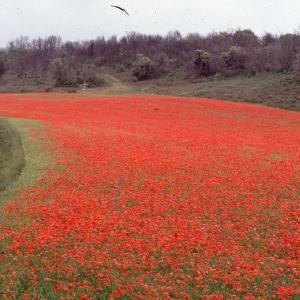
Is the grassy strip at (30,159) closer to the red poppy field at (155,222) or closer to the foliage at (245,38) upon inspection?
the red poppy field at (155,222)

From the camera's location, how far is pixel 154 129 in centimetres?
2548

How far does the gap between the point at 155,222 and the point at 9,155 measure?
10.6 meters

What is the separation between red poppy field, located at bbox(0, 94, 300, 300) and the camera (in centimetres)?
704

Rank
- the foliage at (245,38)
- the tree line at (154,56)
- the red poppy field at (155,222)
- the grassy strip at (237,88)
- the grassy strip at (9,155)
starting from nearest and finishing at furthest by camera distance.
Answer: the red poppy field at (155,222)
the grassy strip at (9,155)
the grassy strip at (237,88)
the tree line at (154,56)
the foliage at (245,38)

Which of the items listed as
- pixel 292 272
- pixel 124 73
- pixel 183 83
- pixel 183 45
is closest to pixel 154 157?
pixel 292 272

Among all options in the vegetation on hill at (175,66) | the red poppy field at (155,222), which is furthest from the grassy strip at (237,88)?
the red poppy field at (155,222)

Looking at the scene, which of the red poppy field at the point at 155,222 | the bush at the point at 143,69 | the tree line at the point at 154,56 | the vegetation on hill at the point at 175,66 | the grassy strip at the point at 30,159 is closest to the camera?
the red poppy field at the point at 155,222

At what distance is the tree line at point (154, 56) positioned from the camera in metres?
63.8

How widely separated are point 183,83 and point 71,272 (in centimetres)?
6008

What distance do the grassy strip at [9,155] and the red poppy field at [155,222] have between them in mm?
1170

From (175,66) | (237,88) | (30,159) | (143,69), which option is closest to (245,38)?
→ (175,66)

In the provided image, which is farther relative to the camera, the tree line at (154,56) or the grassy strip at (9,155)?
the tree line at (154,56)

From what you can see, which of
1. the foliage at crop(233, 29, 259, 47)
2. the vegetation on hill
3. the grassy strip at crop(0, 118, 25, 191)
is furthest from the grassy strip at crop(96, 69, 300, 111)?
the grassy strip at crop(0, 118, 25, 191)

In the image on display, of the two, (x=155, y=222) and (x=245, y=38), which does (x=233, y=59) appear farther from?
(x=155, y=222)
